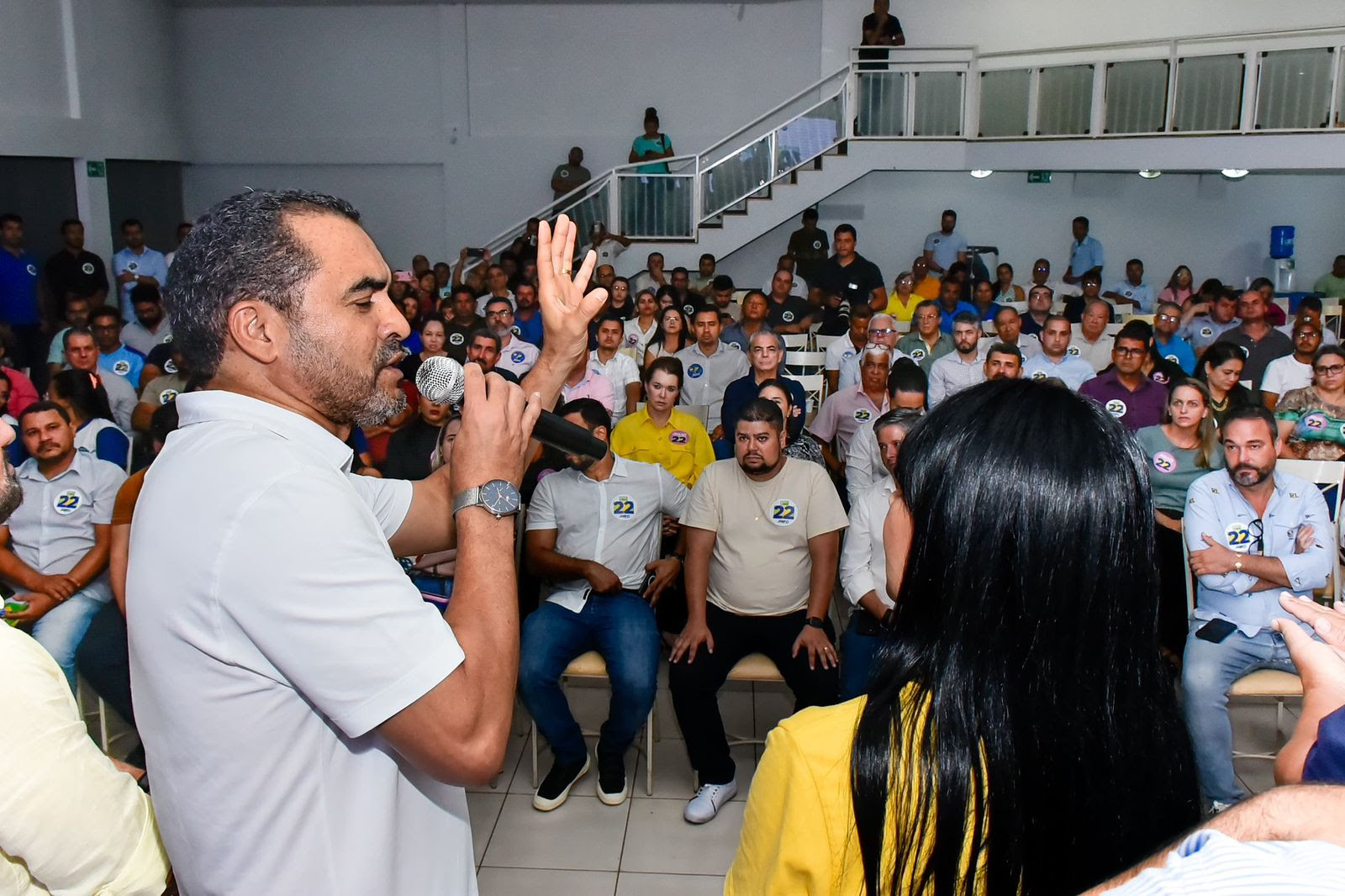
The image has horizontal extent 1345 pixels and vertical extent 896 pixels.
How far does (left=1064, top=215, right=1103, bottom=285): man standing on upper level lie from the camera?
1165 centimetres

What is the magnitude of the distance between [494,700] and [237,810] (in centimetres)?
28

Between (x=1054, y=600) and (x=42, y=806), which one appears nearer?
(x=1054, y=600)

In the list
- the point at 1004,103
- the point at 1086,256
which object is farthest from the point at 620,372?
the point at 1086,256

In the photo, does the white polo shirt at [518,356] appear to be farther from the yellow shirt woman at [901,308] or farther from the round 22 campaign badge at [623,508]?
the yellow shirt woman at [901,308]

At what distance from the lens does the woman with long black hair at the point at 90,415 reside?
13.5ft

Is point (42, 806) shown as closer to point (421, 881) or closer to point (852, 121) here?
point (421, 881)

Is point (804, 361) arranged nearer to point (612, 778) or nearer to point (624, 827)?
point (612, 778)

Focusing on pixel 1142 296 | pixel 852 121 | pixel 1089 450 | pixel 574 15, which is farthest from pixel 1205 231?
pixel 1089 450

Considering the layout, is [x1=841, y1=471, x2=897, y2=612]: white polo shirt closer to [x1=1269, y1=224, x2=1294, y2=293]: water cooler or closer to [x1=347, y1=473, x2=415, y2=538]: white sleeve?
[x1=347, y1=473, x2=415, y2=538]: white sleeve

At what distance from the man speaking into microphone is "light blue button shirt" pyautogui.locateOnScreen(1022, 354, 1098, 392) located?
5289mm

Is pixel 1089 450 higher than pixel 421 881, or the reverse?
pixel 1089 450

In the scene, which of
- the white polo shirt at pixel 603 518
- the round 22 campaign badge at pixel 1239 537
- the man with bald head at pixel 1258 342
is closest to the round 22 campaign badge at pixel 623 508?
the white polo shirt at pixel 603 518

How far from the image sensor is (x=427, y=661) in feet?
3.09

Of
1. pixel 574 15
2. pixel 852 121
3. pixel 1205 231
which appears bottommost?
pixel 1205 231
